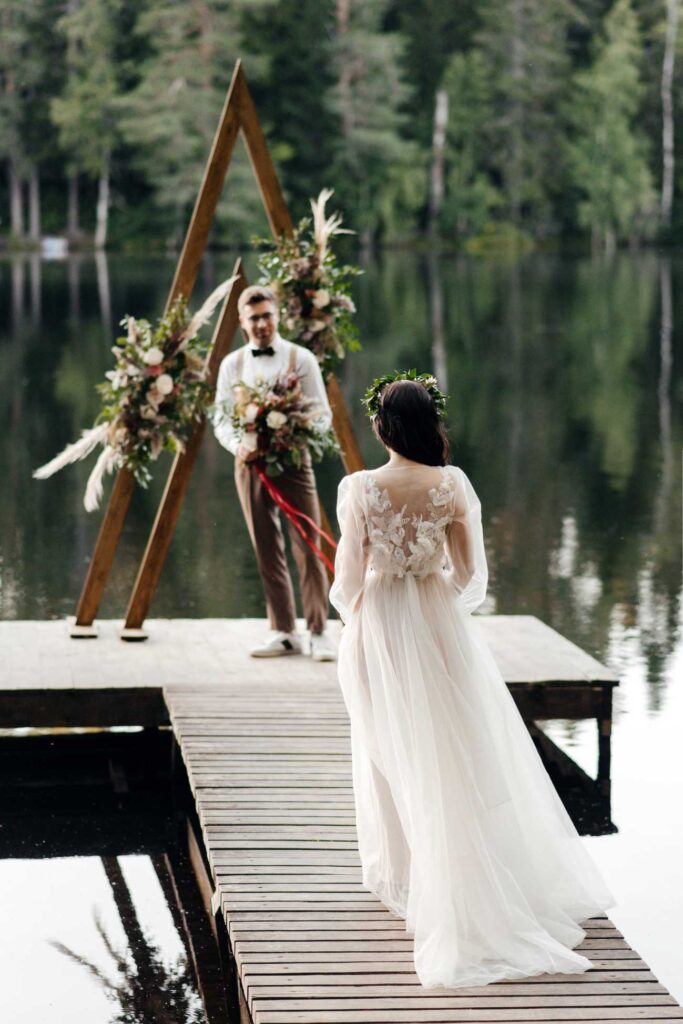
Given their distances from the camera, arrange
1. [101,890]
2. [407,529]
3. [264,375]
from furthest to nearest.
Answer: [264,375], [101,890], [407,529]

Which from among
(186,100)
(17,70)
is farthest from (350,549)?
(17,70)

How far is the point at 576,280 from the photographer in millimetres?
49219

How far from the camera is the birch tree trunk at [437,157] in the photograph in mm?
64562

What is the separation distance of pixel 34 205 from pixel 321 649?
5618cm

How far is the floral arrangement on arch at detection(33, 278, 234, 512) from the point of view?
8352 mm

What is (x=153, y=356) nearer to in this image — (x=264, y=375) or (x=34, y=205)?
(x=264, y=375)

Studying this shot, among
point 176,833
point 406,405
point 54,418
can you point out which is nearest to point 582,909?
point 406,405

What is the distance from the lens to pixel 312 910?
16.9ft

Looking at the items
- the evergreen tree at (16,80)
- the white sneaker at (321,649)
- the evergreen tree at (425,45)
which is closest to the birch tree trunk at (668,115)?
the evergreen tree at (425,45)

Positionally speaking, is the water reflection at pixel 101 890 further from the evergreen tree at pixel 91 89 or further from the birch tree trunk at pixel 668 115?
the birch tree trunk at pixel 668 115

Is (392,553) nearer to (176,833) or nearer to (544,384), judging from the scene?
(176,833)

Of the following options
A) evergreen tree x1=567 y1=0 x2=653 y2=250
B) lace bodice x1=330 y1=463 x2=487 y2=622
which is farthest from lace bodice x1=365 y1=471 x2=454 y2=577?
evergreen tree x1=567 y1=0 x2=653 y2=250

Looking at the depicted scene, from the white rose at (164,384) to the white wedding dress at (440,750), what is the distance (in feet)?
10.7

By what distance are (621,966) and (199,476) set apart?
13853mm
